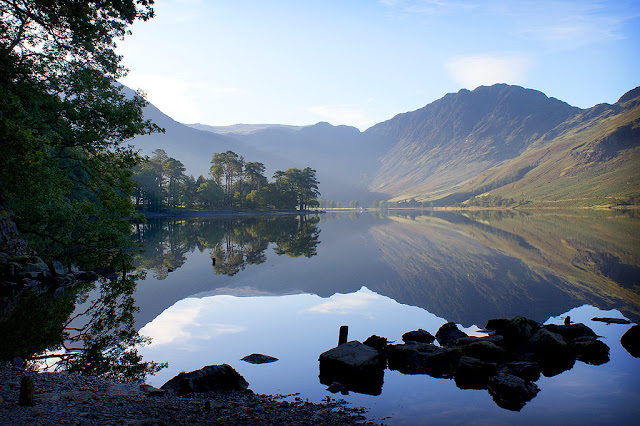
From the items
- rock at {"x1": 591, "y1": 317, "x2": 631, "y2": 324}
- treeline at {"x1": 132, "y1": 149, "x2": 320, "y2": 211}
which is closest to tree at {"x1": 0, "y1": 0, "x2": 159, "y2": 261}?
rock at {"x1": 591, "y1": 317, "x2": 631, "y2": 324}

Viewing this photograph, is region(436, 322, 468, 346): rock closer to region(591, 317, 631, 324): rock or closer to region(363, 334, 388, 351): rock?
region(363, 334, 388, 351): rock

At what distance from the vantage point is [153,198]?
12175 centimetres

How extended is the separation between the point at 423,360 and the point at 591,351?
737cm

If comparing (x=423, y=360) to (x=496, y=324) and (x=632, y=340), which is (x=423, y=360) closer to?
(x=496, y=324)

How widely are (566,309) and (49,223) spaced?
1522 inches

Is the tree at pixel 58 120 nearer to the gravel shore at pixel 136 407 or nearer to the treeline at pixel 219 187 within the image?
the gravel shore at pixel 136 407

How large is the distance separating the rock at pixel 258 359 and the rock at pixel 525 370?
29.2ft

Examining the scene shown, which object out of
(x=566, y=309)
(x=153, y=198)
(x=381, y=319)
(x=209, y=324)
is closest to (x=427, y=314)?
(x=381, y=319)

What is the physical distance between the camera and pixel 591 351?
14.5 metres

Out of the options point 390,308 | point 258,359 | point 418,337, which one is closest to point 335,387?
point 258,359

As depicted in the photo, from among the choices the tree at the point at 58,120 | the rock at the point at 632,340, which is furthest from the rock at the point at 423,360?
the tree at the point at 58,120

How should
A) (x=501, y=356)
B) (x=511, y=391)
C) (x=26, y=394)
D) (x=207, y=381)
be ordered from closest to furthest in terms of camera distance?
(x=26, y=394) → (x=207, y=381) → (x=511, y=391) → (x=501, y=356)

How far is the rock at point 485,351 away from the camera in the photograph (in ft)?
46.0

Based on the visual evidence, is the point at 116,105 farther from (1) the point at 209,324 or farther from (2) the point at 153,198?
(2) the point at 153,198
